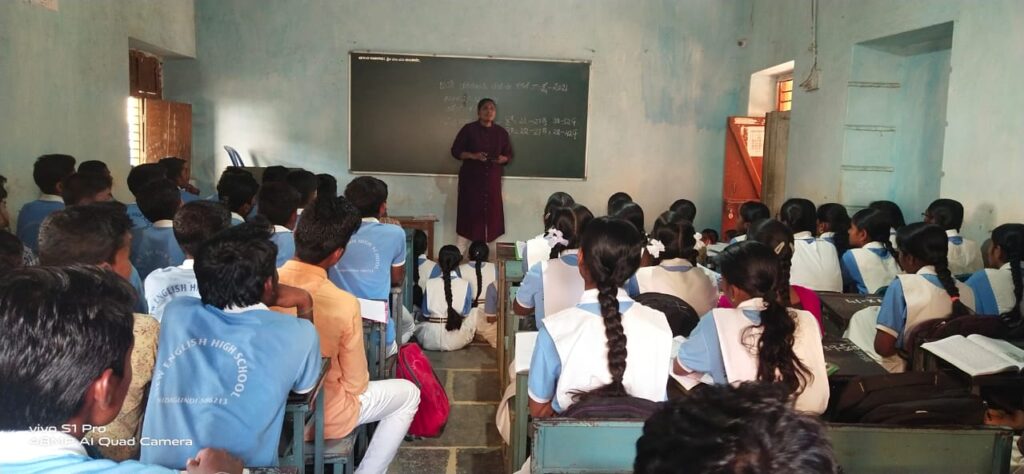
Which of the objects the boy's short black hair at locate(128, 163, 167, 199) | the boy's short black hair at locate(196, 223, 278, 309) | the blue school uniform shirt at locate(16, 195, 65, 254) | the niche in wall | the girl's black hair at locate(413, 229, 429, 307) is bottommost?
the girl's black hair at locate(413, 229, 429, 307)

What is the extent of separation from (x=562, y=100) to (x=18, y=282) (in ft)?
19.1

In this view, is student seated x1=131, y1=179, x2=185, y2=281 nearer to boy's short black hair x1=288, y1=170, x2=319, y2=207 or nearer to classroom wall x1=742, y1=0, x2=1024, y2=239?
boy's short black hair x1=288, y1=170, x2=319, y2=207

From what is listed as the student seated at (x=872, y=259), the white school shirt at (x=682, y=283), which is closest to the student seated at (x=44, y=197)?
the white school shirt at (x=682, y=283)

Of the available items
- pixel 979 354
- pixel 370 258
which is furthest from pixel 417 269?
pixel 979 354

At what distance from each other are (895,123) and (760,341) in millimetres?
4196

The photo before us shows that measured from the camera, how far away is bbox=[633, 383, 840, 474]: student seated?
2.25ft

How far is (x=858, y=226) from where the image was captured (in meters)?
3.74

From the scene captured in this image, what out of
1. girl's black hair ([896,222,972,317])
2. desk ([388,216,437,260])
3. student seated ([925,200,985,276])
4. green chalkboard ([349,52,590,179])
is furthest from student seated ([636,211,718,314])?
green chalkboard ([349,52,590,179])

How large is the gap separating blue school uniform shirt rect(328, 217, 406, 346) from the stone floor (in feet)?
1.79

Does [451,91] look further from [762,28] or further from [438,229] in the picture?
[762,28]

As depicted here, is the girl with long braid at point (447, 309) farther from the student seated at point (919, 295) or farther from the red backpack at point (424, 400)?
the student seated at point (919, 295)

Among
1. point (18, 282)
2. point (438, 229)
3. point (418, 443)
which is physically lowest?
point (418, 443)

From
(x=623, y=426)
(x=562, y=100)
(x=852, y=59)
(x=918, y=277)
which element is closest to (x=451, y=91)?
(x=562, y=100)

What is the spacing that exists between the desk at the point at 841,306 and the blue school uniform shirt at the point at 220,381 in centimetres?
217
